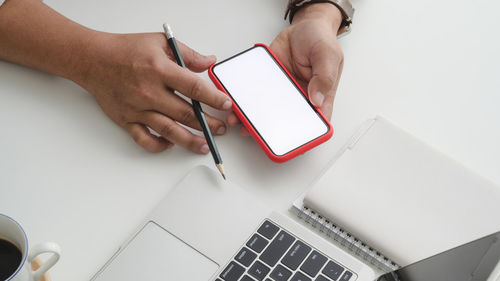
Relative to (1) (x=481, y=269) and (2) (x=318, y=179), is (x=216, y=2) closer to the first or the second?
(2) (x=318, y=179)

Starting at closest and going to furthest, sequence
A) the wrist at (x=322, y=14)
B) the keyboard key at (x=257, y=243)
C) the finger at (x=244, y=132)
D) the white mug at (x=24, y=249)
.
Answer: the white mug at (x=24, y=249) < the keyboard key at (x=257, y=243) < the finger at (x=244, y=132) < the wrist at (x=322, y=14)

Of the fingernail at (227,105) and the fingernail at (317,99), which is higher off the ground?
the fingernail at (317,99)

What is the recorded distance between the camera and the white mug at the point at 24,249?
458 millimetres

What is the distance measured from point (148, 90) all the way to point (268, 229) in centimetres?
26

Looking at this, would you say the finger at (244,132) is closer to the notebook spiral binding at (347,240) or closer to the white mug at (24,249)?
the notebook spiral binding at (347,240)

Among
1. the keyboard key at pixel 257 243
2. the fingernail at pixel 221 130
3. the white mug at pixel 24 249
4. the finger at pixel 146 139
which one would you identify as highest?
the fingernail at pixel 221 130

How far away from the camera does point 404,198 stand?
0.59 metres

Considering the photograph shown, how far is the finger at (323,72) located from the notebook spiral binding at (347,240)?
0.52 feet

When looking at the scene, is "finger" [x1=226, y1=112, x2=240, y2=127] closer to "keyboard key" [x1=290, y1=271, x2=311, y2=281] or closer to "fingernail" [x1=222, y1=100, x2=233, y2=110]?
"fingernail" [x1=222, y1=100, x2=233, y2=110]

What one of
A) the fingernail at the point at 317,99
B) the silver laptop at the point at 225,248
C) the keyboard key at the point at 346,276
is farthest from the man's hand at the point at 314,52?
the keyboard key at the point at 346,276

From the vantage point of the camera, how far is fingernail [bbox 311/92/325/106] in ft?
2.16

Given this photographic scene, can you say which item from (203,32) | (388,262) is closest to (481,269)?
(388,262)

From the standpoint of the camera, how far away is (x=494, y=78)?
0.76 metres

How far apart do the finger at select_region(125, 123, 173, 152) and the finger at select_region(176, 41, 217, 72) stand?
0.40 feet
